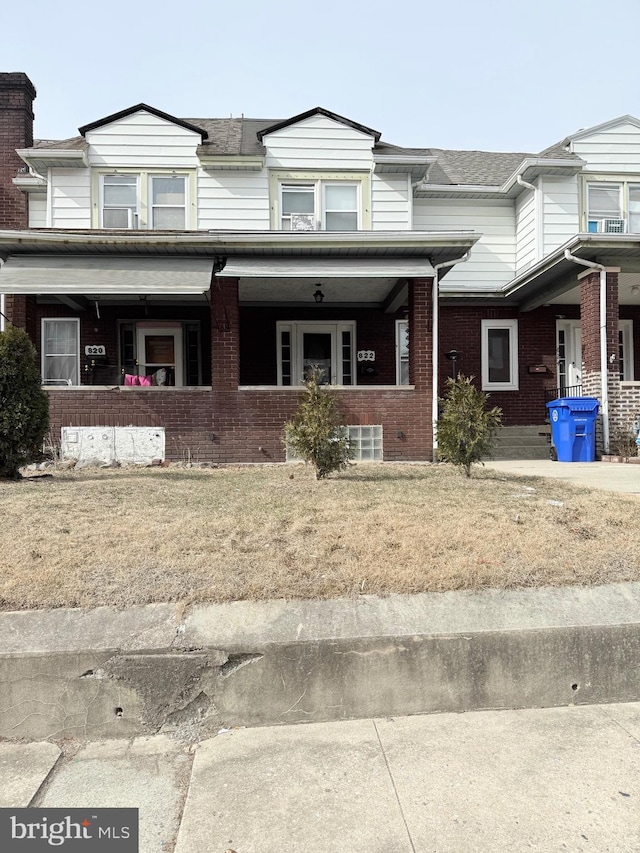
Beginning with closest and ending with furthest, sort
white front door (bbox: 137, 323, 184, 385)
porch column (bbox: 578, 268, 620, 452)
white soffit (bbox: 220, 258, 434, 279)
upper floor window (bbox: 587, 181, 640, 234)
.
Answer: white soffit (bbox: 220, 258, 434, 279) < porch column (bbox: 578, 268, 620, 452) < white front door (bbox: 137, 323, 184, 385) < upper floor window (bbox: 587, 181, 640, 234)

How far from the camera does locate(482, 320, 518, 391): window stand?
14.1m

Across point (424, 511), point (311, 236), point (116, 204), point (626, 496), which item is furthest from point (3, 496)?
point (116, 204)

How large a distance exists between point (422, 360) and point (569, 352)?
18.9ft

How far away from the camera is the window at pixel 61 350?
13023mm

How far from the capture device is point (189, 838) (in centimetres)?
203

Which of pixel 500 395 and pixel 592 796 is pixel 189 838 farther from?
pixel 500 395

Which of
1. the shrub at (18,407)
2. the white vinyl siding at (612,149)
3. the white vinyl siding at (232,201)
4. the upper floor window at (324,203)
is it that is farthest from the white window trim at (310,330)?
the shrub at (18,407)

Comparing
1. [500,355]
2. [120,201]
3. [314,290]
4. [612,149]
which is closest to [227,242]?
[314,290]

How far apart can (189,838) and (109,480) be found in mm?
5143

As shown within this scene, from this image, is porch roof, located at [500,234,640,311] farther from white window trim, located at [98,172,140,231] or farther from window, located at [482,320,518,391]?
white window trim, located at [98,172,140,231]

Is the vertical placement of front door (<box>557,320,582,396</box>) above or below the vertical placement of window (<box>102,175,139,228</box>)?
below

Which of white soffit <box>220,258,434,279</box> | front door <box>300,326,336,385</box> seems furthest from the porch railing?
white soffit <box>220,258,434,279</box>

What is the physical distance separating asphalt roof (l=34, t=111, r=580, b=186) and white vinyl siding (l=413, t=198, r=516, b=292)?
21.2 inches

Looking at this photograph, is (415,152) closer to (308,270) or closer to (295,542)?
(308,270)
